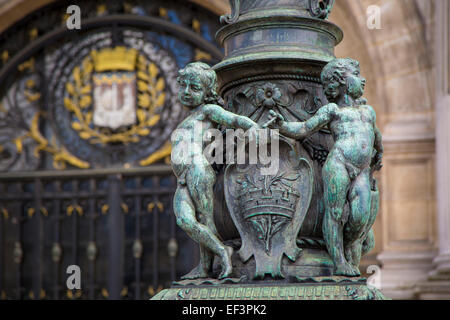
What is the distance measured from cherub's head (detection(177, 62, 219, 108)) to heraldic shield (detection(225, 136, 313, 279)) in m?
0.39

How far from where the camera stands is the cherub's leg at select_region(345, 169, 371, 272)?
491 centimetres

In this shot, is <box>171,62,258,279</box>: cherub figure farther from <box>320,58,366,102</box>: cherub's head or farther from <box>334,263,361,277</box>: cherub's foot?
<box>334,263,361,277</box>: cherub's foot

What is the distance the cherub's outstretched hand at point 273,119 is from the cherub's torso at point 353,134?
26cm

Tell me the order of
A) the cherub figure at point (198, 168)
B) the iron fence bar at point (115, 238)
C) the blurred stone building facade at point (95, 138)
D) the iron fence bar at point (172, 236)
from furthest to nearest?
1. the blurred stone building facade at point (95, 138)
2. the iron fence bar at point (115, 238)
3. the iron fence bar at point (172, 236)
4. the cherub figure at point (198, 168)

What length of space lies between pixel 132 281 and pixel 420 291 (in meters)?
3.98

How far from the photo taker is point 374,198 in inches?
200

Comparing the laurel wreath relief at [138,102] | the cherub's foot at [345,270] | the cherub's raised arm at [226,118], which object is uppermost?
the laurel wreath relief at [138,102]

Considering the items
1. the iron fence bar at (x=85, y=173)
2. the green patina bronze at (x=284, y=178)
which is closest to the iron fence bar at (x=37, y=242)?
the iron fence bar at (x=85, y=173)

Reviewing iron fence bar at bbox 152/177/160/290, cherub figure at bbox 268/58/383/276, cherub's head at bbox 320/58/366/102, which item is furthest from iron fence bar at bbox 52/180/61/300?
cherub's head at bbox 320/58/366/102

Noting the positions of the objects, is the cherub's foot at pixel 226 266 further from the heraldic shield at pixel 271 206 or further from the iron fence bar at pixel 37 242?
the iron fence bar at pixel 37 242

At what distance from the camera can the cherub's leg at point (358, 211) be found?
4910 millimetres

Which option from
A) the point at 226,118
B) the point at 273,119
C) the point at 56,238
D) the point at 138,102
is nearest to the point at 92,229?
the point at 56,238
